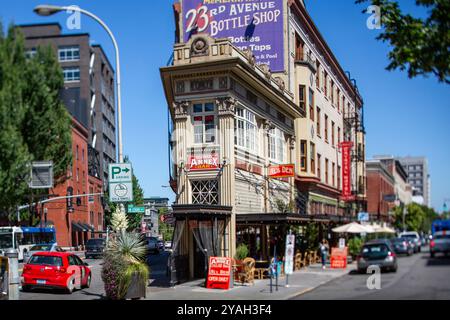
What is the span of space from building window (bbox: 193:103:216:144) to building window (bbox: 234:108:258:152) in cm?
109

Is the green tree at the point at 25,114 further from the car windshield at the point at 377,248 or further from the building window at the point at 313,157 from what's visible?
the building window at the point at 313,157

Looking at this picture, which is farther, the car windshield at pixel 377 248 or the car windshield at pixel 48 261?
the car windshield at pixel 377 248

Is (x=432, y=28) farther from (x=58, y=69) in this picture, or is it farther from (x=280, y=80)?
(x=280, y=80)

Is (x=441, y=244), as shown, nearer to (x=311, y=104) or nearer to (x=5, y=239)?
(x=311, y=104)

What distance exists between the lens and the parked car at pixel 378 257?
28.0m

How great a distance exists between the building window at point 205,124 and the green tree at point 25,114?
408 inches

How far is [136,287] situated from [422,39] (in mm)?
12710

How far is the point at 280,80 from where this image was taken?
34.8m

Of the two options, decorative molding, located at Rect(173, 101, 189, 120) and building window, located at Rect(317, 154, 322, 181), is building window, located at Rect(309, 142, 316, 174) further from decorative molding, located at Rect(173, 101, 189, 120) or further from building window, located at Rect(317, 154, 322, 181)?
decorative molding, located at Rect(173, 101, 189, 120)

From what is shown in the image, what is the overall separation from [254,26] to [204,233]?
15795 mm

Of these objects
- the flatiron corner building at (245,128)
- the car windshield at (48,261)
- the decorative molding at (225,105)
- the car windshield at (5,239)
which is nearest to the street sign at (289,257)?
the flatiron corner building at (245,128)

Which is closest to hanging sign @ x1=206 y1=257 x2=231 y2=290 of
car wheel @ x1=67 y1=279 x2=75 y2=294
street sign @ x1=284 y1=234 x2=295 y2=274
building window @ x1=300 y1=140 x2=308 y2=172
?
street sign @ x1=284 y1=234 x2=295 y2=274

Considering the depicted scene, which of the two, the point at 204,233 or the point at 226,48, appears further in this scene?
the point at 226,48
